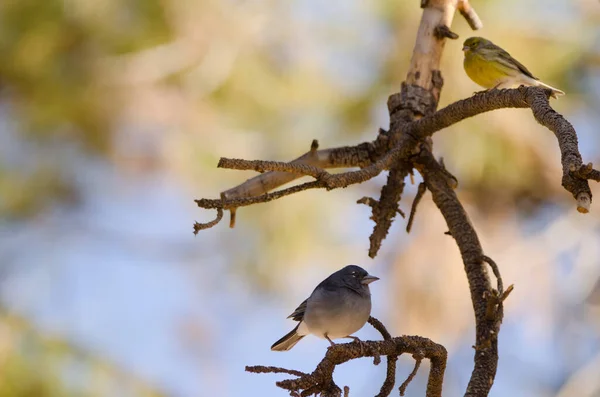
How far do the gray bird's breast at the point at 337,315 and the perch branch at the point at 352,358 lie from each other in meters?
0.58

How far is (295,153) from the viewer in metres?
4.43

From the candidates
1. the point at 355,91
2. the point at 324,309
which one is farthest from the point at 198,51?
the point at 324,309

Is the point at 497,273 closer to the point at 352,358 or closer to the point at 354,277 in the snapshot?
the point at 352,358

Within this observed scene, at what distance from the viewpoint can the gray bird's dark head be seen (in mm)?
2400

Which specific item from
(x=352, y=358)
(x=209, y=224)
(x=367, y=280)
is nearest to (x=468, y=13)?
(x=367, y=280)

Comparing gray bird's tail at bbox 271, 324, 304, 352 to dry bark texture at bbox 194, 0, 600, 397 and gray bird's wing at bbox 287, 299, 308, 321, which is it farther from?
dry bark texture at bbox 194, 0, 600, 397

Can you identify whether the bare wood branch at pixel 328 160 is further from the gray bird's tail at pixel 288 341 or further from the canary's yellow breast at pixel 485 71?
the canary's yellow breast at pixel 485 71

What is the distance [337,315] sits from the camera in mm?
2219

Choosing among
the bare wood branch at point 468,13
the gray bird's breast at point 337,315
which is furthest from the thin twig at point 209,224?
the bare wood branch at point 468,13

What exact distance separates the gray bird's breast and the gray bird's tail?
4.1 inches

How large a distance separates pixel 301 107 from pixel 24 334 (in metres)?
1.98

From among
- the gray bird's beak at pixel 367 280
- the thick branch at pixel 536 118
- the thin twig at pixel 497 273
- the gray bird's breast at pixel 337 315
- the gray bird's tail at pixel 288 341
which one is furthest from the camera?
the gray bird's beak at pixel 367 280

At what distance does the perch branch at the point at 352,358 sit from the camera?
141 cm

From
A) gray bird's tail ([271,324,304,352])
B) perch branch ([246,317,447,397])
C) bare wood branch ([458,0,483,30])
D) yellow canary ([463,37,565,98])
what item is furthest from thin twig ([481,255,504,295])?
yellow canary ([463,37,565,98])
